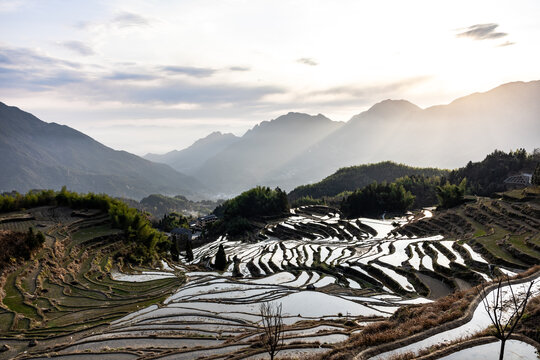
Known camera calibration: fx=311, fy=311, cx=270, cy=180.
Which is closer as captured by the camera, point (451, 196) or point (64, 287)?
point (64, 287)

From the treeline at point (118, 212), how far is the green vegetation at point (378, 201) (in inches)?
1665

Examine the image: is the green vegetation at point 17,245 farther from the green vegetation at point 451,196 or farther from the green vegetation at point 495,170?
the green vegetation at point 495,170

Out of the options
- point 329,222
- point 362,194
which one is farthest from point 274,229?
point 362,194

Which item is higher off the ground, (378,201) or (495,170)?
(495,170)

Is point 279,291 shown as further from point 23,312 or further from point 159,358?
point 23,312

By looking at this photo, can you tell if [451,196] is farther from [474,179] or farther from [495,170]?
[474,179]

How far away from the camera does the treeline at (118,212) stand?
39125 millimetres

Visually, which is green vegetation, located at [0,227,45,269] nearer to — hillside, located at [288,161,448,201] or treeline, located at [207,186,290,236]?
treeline, located at [207,186,290,236]

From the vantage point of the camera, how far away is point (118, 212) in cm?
4081

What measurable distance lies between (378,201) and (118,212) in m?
50.9

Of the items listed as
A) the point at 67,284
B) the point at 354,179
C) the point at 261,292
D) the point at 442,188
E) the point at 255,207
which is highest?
the point at 354,179

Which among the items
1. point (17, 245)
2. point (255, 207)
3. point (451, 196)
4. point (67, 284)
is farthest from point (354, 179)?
point (17, 245)

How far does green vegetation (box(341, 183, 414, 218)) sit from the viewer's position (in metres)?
65.3

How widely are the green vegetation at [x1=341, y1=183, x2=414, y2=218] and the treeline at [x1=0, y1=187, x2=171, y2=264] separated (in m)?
42.3
